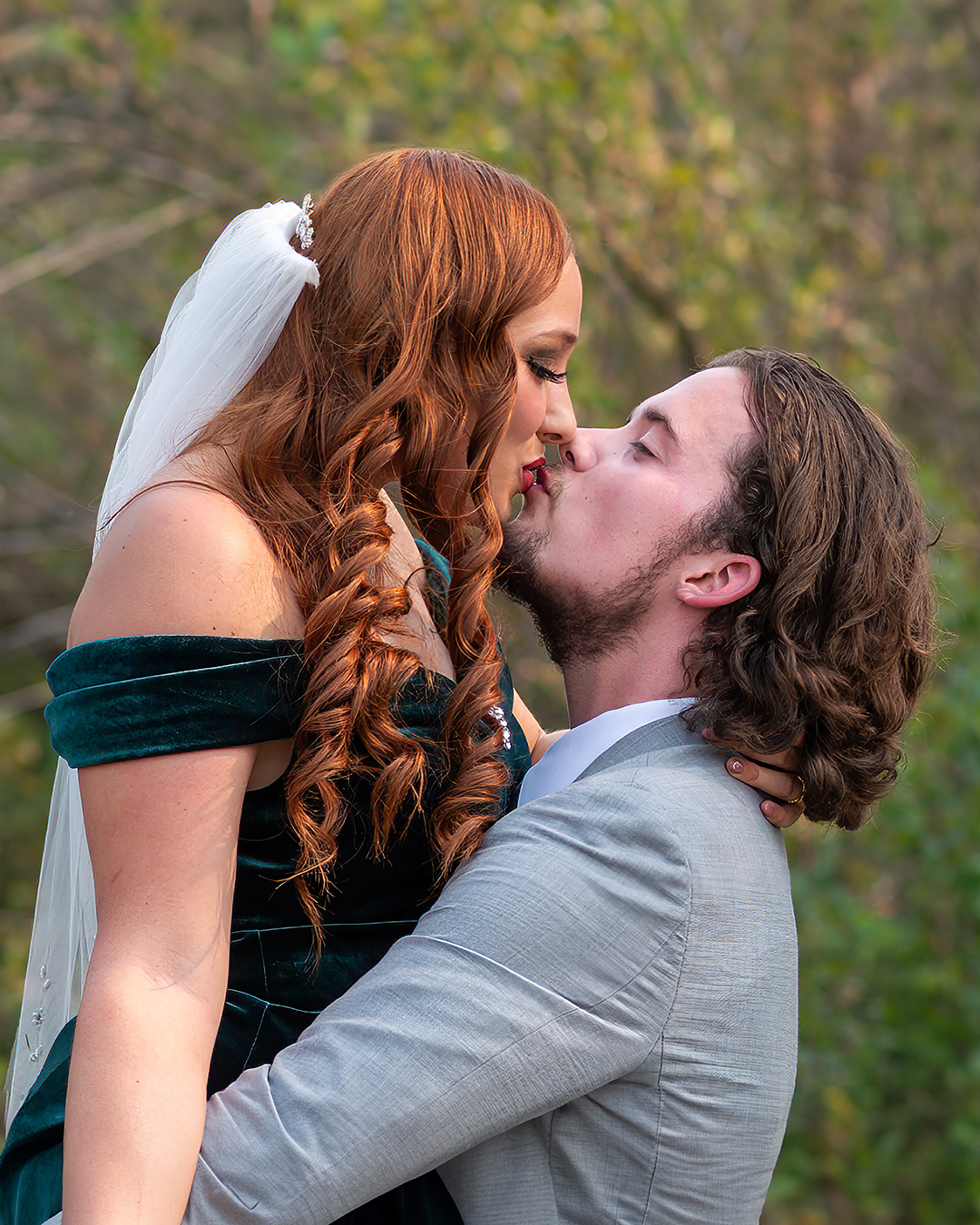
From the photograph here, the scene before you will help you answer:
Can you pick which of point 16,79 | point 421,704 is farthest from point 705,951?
point 16,79

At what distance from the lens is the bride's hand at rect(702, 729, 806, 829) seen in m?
1.98

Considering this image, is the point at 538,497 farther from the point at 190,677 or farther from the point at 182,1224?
the point at 182,1224

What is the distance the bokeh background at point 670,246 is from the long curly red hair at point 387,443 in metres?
1.71

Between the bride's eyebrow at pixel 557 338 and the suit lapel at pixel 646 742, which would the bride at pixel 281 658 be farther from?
the suit lapel at pixel 646 742

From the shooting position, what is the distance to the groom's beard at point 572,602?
2.35 metres

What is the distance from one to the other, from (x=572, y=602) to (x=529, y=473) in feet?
0.90

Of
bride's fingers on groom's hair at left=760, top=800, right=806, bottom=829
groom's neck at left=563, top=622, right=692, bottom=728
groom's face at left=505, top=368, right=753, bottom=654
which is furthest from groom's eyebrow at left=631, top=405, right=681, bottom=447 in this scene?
bride's fingers on groom's hair at left=760, top=800, right=806, bottom=829

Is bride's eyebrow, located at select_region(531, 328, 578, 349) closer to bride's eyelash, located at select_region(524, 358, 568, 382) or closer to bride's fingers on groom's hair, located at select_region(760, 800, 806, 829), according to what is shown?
bride's eyelash, located at select_region(524, 358, 568, 382)

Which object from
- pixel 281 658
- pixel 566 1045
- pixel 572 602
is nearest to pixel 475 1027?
pixel 566 1045

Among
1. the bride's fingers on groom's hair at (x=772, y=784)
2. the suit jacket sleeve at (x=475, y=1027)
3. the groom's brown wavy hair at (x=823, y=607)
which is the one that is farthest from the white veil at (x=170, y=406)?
the bride's fingers on groom's hair at (x=772, y=784)

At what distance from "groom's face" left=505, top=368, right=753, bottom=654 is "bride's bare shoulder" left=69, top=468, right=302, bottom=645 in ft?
2.58

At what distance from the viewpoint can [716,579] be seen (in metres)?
2.30

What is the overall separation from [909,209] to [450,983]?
564 centimetres

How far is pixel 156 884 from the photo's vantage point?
5.24 feet
